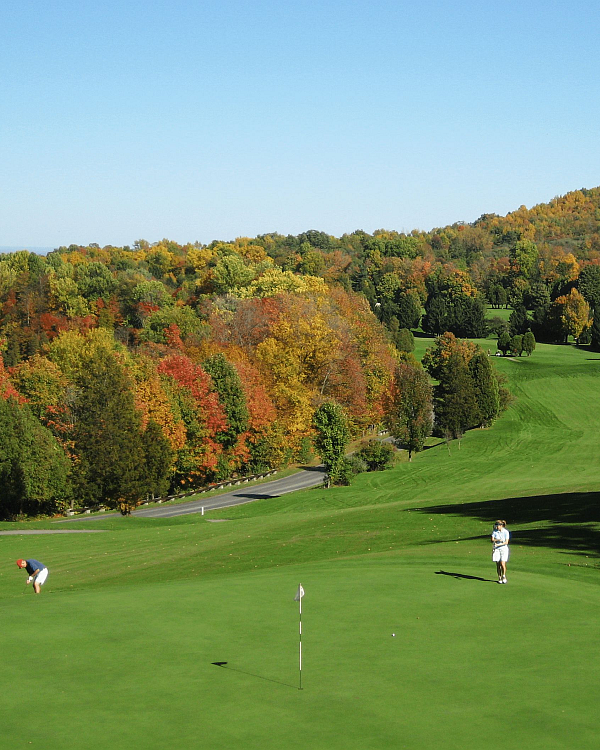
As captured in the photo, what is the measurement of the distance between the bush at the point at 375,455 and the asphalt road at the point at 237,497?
4.77 meters

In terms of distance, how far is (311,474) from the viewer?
281ft

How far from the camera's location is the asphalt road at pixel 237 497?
66.4 m

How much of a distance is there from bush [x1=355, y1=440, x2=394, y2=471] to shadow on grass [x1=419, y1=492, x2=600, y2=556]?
35293 mm

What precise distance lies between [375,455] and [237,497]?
13904 millimetres

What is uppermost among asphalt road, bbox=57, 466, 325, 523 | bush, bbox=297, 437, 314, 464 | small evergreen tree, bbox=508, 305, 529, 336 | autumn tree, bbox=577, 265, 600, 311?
autumn tree, bbox=577, 265, 600, 311

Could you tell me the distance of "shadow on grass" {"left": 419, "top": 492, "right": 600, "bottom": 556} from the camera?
29625 millimetres

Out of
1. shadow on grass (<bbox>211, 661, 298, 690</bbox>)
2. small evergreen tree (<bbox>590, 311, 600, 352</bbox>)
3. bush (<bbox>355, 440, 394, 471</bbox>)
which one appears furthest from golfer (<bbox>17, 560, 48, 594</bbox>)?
small evergreen tree (<bbox>590, 311, 600, 352</bbox>)

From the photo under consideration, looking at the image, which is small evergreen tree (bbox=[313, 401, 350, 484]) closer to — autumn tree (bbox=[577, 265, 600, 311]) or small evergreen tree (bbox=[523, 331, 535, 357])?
small evergreen tree (bbox=[523, 331, 535, 357])

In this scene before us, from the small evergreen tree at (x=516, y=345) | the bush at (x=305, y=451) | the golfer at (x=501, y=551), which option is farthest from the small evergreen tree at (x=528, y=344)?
the golfer at (x=501, y=551)

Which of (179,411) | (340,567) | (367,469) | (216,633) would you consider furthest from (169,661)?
(367,469)

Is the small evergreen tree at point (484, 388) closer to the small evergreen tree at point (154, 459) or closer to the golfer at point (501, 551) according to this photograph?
the small evergreen tree at point (154, 459)

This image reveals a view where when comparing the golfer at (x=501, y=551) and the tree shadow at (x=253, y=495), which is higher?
the golfer at (x=501, y=551)

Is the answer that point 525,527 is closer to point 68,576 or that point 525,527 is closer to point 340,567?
point 340,567

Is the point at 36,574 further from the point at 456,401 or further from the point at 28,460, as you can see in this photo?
the point at 456,401
